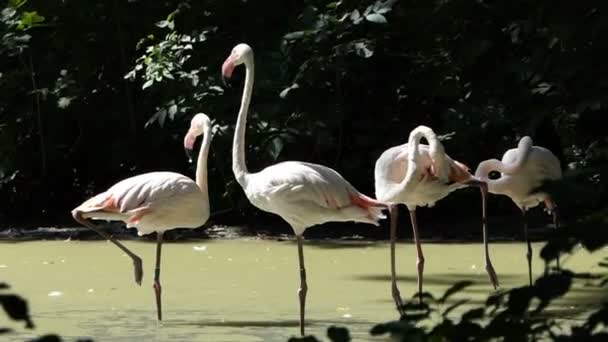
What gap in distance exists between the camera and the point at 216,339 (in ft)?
17.6

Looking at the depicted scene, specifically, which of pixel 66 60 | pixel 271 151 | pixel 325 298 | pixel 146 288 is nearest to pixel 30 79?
pixel 66 60

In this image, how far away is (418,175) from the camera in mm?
6492

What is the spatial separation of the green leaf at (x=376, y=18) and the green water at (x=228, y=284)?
1765mm

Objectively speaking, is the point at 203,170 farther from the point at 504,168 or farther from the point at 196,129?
the point at 504,168

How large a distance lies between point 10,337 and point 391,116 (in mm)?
5916

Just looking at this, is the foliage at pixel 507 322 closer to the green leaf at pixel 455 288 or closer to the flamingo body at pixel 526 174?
the green leaf at pixel 455 288

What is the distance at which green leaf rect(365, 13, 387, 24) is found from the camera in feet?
30.7

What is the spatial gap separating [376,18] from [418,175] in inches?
125

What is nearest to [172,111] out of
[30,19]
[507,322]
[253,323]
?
[30,19]

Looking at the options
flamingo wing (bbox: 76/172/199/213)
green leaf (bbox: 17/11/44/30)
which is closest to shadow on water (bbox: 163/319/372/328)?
flamingo wing (bbox: 76/172/199/213)

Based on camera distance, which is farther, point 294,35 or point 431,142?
point 294,35

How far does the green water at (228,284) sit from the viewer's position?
18.7 feet

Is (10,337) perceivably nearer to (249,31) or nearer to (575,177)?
(575,177)

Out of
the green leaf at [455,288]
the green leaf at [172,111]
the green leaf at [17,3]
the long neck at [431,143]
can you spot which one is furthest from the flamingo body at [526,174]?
the green leaf at [455,288]
